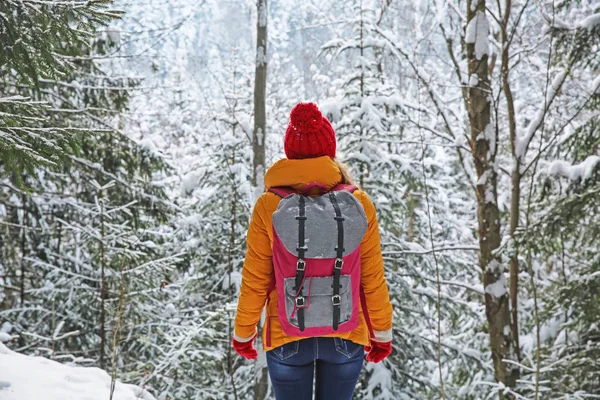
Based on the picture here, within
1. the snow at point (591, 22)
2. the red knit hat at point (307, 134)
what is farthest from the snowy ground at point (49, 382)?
the snow at point (591, 22)

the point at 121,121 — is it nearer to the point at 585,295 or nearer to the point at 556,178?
the point at 556,178

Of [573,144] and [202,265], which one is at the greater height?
[573,144]

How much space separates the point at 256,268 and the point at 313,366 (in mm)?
582

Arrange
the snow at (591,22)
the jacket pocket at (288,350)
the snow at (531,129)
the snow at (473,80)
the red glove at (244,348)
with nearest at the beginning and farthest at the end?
the jacket pocket at (288,350) < the red glove at (244,348) < the snow at (591,22) < the snow at (531,129) < the snow at (473,80)

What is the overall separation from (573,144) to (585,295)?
1.72m

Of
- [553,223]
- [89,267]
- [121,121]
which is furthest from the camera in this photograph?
[121,121]

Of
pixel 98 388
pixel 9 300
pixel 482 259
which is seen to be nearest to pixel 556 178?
pixel 482 259

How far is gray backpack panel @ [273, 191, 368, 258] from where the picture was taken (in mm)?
2127

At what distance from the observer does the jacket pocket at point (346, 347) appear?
2.30 m

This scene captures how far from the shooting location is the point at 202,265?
8.80 meters

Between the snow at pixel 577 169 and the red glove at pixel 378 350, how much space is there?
3.54m

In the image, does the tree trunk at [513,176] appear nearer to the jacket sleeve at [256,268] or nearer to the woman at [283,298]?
the woman at [283,298]

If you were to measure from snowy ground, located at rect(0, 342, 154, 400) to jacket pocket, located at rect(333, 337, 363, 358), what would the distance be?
4.99ft

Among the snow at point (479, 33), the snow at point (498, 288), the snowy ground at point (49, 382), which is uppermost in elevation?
the snow at point (479, 33)
